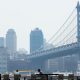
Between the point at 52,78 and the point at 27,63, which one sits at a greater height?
the point at 27,63

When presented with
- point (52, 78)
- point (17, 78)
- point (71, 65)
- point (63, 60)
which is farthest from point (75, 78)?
point (63, 60)

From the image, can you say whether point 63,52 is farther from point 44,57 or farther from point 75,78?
point 75,78

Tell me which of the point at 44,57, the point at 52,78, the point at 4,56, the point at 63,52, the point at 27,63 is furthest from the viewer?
the point at 4,56

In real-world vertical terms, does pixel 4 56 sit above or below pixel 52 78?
above

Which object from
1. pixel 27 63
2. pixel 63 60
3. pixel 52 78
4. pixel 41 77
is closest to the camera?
pixel 41 77

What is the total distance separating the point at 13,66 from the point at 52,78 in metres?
137

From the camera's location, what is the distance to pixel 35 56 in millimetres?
153250

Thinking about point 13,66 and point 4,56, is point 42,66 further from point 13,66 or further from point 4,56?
point 4,56

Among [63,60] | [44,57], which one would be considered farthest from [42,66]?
[63,60]

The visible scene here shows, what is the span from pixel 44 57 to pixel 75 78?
11252 cm

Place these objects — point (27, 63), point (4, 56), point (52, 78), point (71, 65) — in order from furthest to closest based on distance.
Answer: point (4, 56) → point (71, 65) → point (27, 63) → point (52, 78)

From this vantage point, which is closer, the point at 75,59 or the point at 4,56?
the point at 75,59

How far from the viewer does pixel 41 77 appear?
28.2 m

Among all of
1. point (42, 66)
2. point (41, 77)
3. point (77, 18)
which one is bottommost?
point (41, 77)
